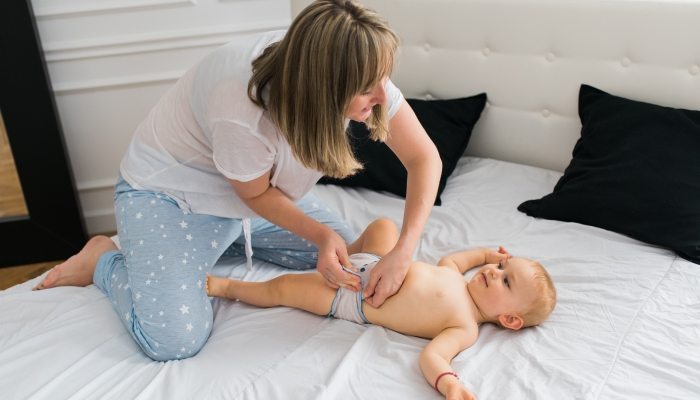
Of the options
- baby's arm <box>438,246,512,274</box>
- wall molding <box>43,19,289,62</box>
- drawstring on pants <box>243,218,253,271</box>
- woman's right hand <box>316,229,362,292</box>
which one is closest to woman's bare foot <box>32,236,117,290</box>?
drawstring on pants <box>243,218,253,271</box>

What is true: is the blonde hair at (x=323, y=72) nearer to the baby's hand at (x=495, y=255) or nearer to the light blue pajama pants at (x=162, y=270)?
the light blue pajama pants at (x=162, y=270)

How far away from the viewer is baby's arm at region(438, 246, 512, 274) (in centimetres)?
153

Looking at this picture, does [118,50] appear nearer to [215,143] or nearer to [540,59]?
[215,143]

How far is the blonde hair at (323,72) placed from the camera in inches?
41.1

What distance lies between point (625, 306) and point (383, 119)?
2.45ft

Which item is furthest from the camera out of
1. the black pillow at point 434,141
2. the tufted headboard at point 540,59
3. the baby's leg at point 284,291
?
the black pillow at point 434,141

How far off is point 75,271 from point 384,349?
0.95 m

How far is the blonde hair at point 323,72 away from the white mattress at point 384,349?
0.45 m

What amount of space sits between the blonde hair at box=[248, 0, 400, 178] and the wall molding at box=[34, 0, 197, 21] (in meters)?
1.47

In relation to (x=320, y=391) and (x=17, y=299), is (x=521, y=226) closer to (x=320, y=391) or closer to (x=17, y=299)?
(x=320, y=391)

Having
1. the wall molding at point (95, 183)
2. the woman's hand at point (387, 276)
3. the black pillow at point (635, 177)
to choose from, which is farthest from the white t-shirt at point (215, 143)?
the wall molding at point (95, 183)

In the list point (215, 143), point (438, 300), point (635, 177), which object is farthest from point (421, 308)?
point (635, 177)

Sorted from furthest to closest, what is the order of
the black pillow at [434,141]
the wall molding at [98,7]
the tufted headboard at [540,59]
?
the wall molding at [98,7]
the black pillow at [434,141]
the tufted headboard at [540,59]

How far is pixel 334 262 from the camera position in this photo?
127 centimetres
